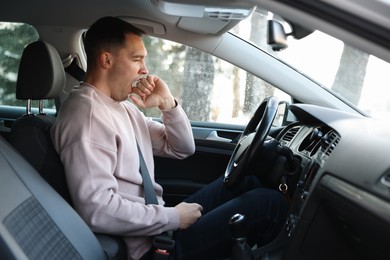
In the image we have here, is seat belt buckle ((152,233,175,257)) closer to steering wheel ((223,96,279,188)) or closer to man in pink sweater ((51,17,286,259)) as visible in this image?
man in pink sweater ((51,17,286,259))

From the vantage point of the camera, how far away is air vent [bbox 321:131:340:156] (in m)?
1.73

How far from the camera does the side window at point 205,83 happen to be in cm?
310

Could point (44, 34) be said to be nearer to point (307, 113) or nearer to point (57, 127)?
point (57, 127)

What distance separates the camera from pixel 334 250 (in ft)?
5.12

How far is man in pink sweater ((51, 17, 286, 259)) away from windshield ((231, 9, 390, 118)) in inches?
29.2

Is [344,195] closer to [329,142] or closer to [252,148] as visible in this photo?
[329,142]

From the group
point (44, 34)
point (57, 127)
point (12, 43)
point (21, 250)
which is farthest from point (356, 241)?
point (12, 43)

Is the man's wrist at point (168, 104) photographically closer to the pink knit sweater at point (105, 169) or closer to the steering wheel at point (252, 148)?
the pink knit sweater at point (105, 169)

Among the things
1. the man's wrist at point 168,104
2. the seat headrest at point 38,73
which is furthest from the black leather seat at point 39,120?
the man's wrist at point 168,104

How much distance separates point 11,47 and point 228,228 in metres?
2.19

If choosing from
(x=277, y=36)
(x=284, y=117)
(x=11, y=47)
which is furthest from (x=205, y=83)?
(x=277, y=36)

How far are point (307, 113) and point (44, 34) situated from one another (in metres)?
1.91

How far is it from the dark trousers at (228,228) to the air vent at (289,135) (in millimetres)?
441

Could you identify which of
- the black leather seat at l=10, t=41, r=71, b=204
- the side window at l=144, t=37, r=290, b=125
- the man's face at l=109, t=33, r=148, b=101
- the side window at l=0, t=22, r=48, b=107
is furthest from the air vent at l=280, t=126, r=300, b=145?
the side window at l=0, t=22, r=48, b=107
